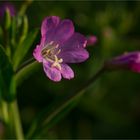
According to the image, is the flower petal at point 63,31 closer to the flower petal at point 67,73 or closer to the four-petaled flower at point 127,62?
the flower petal at point 67,73

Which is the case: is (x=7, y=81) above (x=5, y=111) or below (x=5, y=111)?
above

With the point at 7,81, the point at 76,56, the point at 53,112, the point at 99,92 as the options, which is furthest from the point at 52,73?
the point at 99,92

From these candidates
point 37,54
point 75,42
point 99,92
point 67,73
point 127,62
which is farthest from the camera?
point 99,92

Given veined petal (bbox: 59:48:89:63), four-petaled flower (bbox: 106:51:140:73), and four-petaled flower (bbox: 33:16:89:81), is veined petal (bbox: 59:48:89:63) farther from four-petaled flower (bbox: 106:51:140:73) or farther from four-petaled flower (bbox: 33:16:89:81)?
four-petaled flower (bbox: 106:51:140:73)

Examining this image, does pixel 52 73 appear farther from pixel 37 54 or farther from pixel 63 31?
pixel 63 31

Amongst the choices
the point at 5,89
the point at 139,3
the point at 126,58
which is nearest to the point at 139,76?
the point at 139,3

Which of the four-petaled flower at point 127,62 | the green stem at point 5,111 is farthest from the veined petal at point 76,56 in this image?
the green stem at point 5,111
